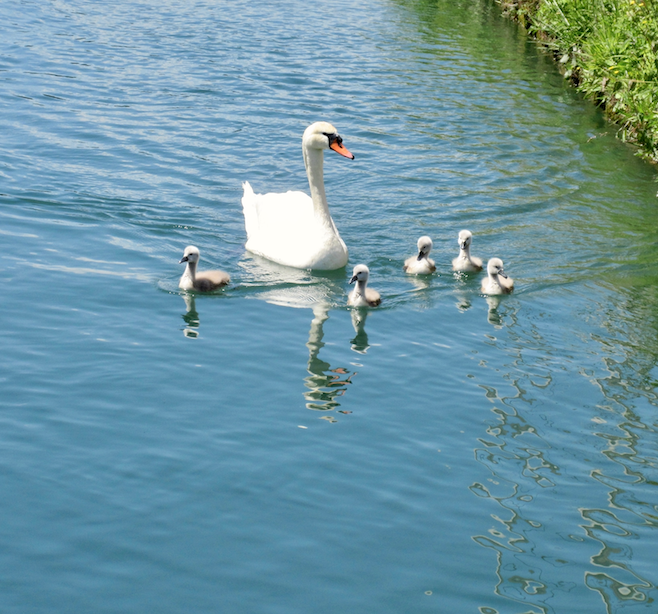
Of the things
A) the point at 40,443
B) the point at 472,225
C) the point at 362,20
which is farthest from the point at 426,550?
the point at 362,20

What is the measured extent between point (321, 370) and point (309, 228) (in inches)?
116

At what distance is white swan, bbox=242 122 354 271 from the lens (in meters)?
11.3

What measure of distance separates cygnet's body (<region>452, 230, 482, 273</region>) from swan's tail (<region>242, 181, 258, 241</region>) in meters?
2.72

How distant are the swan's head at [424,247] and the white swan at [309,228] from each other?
946mm

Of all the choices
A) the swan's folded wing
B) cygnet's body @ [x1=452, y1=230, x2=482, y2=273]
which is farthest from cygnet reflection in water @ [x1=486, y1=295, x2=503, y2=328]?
the swan's folded wing

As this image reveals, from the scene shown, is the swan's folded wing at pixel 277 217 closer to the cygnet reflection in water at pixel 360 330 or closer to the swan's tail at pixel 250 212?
the swan's tail at pixel 250 212

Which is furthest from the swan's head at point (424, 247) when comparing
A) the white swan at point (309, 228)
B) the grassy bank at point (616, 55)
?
the grassy bank at point (616, 55)

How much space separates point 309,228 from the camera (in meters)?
11.6

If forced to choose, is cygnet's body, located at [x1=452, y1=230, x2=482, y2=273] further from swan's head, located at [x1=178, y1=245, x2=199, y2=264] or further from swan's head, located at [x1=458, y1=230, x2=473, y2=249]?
swan's head, located at [x1=178, y1=245, x2=199, y2=264]

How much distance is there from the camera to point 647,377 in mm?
9234

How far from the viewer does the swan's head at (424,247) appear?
11344 millimetres

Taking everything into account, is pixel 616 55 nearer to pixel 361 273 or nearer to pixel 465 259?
pixel 465 259

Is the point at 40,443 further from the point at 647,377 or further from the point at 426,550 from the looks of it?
the point at 647,377

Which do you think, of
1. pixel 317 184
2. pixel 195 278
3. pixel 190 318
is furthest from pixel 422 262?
pixel 190 318
